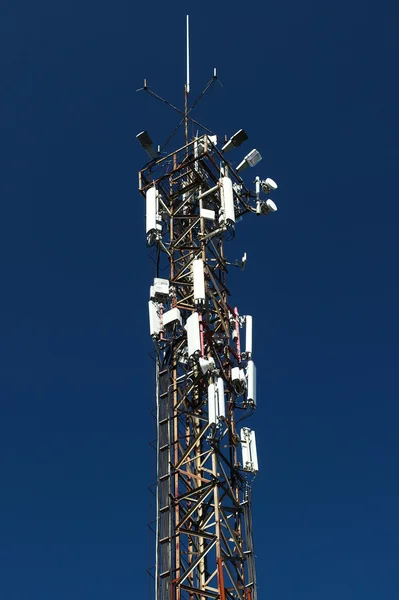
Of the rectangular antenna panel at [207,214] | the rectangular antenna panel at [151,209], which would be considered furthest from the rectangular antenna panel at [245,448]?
the rectangular antenna panel at [151,209]

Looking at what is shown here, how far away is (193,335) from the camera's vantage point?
131ft

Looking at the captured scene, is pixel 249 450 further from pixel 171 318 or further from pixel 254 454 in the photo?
pixel 171 318

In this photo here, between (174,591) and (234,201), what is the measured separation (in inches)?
784

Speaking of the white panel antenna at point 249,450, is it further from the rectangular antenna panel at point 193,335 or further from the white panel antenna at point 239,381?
the rectangular antenna panel at point 193,335

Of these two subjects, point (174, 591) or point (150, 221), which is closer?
point (174, 591)

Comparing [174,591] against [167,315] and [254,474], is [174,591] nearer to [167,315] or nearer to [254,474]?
[254,474]

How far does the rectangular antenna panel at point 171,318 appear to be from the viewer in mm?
42125

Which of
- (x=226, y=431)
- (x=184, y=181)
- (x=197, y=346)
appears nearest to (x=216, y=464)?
(x=226, y=431)

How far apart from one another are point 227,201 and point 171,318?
618 centimetres

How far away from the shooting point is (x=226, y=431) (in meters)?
39.2

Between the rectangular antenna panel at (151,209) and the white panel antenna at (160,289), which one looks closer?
the white panel antenna at (160,289)

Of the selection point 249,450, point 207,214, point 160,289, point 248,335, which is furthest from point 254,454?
point 207,214

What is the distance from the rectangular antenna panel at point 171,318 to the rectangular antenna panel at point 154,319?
321mm

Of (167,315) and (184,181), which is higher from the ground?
(184,181)
